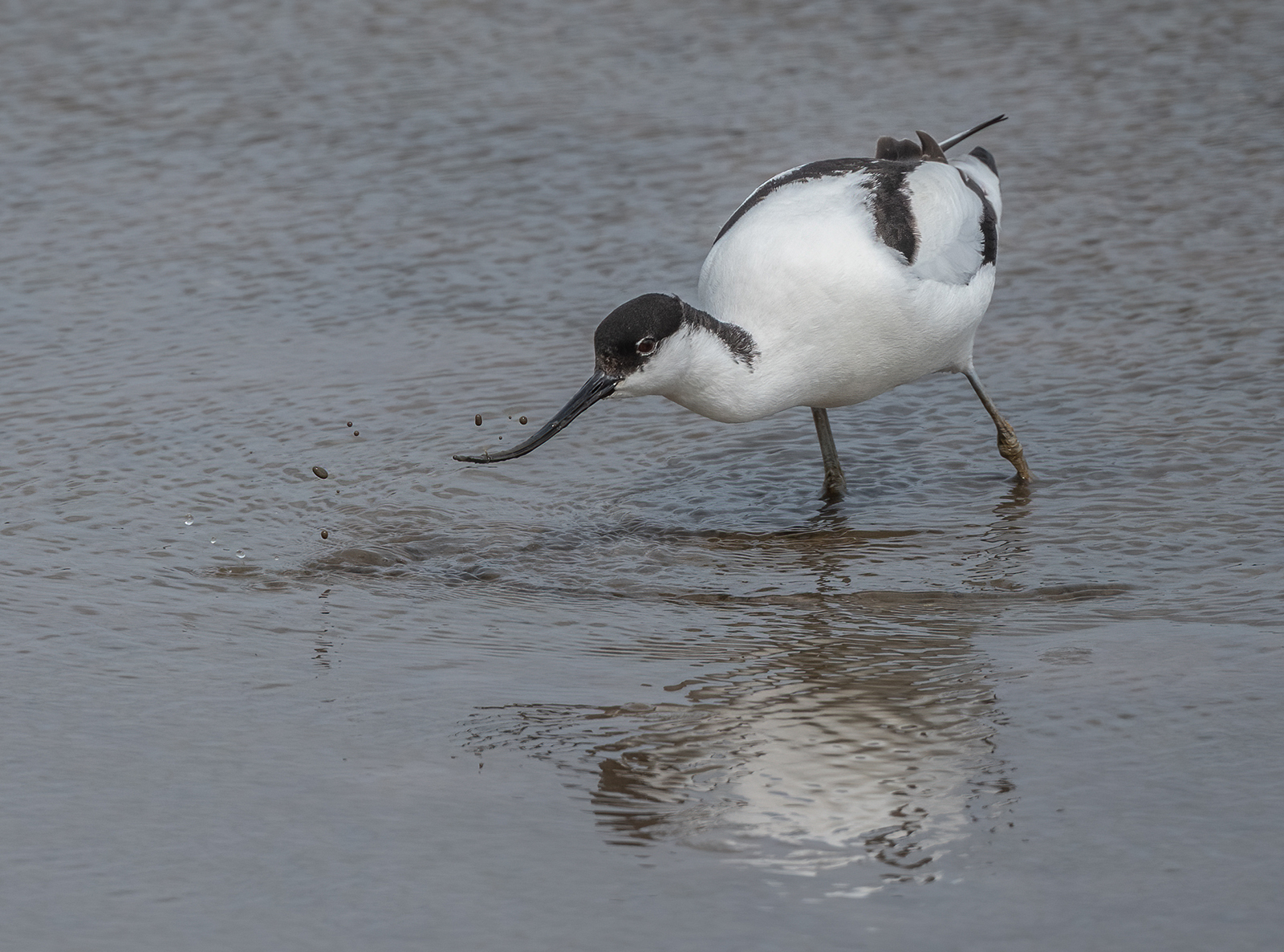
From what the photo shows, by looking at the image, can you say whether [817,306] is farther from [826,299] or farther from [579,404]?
[579,404]

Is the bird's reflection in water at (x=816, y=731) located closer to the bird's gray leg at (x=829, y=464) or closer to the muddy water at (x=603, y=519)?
the muddy water at (x=603, y=519)

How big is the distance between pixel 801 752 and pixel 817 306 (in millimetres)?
1802

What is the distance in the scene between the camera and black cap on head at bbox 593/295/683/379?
5.08 metres

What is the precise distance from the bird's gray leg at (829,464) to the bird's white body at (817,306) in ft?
1.23

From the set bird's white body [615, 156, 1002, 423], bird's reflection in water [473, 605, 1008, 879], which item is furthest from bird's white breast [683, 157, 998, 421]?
bird's reflection in water [473, 605, 1008, 879]

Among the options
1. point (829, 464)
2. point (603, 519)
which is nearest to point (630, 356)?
point (603, 519)

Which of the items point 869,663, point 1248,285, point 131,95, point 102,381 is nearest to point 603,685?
point 869,663

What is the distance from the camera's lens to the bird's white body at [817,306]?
5.34 meters

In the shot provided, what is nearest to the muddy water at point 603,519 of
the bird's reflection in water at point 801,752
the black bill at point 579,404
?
the bird's reflection in water at point 801,752

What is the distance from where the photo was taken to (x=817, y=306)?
5445 mm

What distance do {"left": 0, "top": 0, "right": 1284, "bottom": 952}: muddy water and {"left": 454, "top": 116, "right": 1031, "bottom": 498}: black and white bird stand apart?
507 mm

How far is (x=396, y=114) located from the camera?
995cm

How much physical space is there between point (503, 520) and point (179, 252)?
127 inches

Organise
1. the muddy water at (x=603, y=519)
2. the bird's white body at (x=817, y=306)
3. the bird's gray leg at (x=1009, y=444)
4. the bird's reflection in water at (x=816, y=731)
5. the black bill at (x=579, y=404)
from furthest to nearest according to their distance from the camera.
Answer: the bird's gray leg at (x=1009, y=444)
the bird's white body at (x=817, y=306)
the black bill at (x=579, y=404)
the bird's reflection in water at (x=816, y=731)
the muddy water at (x=603, y=519)
